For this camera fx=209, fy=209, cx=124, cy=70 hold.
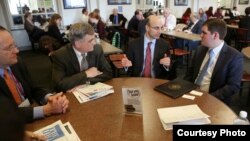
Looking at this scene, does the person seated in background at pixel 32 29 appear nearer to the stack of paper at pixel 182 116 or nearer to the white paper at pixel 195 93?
the white paper at pixel 195 93

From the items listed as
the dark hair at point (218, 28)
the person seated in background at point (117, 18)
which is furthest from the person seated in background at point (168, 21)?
the dark hair at point (218, 28)

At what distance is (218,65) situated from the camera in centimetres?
199

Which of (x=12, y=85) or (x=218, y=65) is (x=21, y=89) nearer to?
(x=12, y=85)

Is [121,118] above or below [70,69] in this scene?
below

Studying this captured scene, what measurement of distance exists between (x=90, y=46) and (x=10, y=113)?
1.55 m

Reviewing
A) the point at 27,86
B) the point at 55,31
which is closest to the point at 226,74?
the point at 27,86

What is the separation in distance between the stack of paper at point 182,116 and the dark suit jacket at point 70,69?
0.80 meters

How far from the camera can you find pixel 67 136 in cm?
118

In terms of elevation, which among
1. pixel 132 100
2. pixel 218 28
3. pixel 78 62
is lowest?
pixel 132 100

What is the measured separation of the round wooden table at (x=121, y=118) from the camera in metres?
1.20

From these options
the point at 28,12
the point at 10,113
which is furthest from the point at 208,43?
the point at 28,12

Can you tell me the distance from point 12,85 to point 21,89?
0.38ft

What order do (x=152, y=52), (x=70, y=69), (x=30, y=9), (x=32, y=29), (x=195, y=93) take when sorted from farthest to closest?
(x=30, y=9) → (x=32, y=29) → (x=152, y=52) → (x=70, y=69) → (x=195, y=93)

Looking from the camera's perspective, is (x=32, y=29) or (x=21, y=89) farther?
(x=32, y=29)
